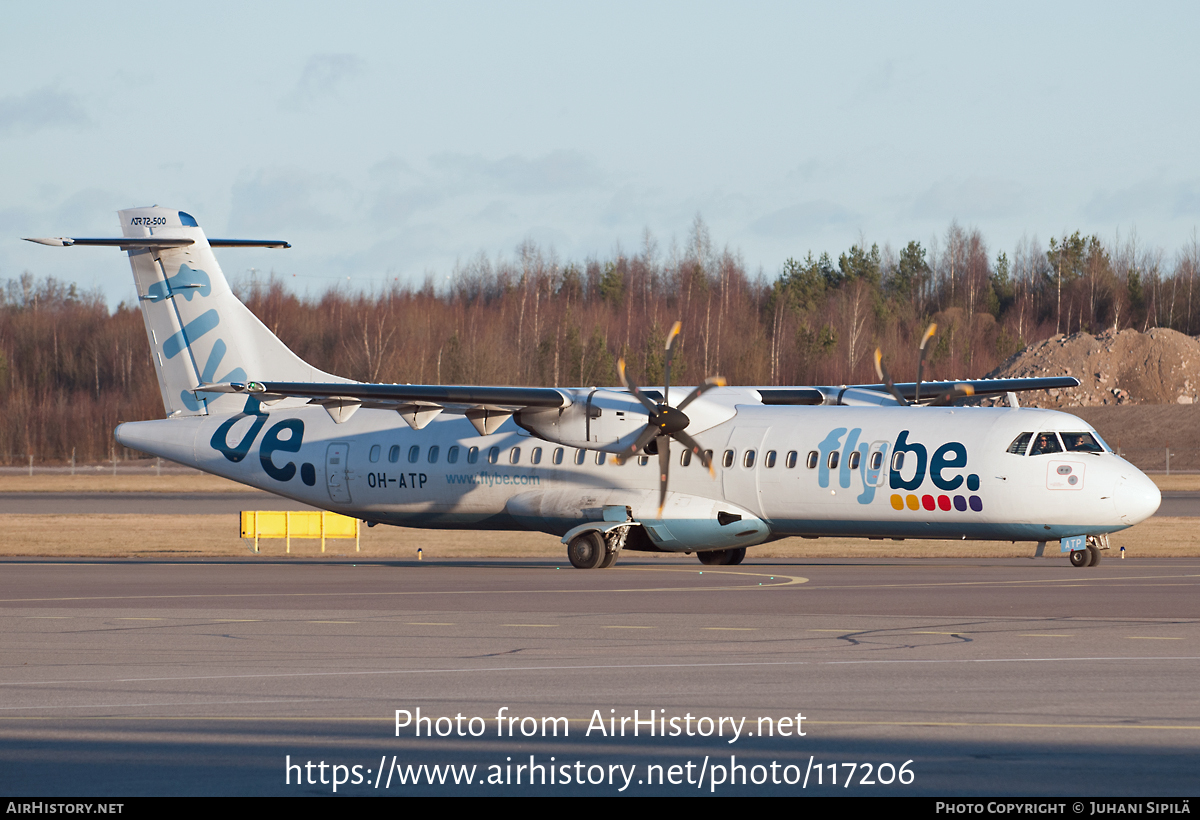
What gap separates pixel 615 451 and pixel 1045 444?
25.1 feet

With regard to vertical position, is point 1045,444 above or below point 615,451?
above

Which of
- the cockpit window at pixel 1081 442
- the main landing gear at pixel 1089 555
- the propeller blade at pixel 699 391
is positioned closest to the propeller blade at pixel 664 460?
the propeller blade at pixel 699 391

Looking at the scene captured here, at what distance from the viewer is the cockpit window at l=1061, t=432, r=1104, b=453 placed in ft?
75.6

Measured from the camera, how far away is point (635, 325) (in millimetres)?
100000

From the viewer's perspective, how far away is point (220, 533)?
39875mm

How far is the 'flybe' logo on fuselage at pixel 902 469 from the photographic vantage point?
76.2 ft

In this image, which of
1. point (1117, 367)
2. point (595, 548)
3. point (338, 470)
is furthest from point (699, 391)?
point (1117, 367)

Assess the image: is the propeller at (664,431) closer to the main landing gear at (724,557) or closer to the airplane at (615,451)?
the airplane at (615,451)

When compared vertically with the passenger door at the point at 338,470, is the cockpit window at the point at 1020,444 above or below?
above

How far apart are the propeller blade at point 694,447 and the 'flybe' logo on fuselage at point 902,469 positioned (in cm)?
212

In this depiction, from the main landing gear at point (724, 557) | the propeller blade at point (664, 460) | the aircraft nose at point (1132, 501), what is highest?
the propeller blade at point (664, 460)

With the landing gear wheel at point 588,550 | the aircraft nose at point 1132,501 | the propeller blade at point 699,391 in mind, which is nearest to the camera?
the aircraft nose at point 1132,501

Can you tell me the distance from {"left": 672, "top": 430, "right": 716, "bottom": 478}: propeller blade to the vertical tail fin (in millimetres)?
9537

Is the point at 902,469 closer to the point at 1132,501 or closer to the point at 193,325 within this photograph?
the point at 1132,501
